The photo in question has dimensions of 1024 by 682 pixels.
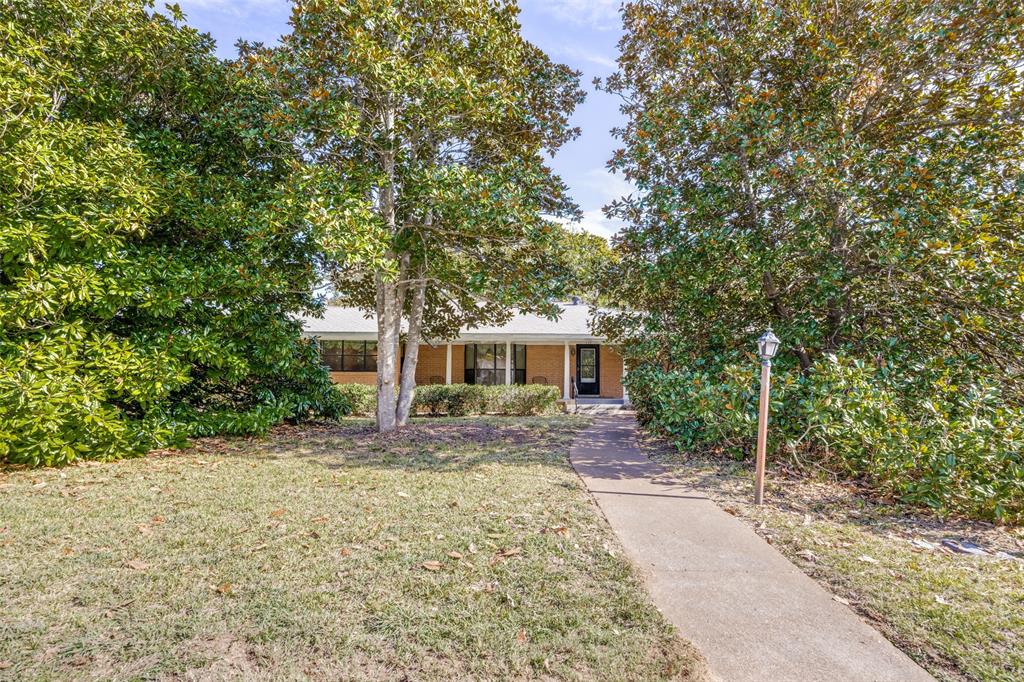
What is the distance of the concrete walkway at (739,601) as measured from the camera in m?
2.64

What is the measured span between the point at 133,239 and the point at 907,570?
10302 millimetres

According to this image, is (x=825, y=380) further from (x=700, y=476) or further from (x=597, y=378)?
(x=597, y=378)

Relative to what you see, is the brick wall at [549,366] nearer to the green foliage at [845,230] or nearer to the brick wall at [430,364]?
the brick wall at [430,364]

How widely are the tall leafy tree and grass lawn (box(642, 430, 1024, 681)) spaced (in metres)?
2.70

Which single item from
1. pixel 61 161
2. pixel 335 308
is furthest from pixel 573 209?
pixel 335 308

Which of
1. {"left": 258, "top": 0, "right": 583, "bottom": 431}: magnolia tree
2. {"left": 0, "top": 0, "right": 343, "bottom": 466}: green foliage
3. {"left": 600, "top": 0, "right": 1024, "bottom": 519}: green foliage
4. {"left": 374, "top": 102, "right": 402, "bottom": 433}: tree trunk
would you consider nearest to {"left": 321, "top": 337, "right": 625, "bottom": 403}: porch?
{"left": 258, "top": 0, "right": 583, "bottom": 431}: magnolia tree

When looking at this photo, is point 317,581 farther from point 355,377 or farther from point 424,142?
point 355,377

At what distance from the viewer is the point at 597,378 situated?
804 inches

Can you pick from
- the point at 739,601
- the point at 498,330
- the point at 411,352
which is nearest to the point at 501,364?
the point at 498,330

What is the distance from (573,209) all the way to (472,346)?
36.1 feet

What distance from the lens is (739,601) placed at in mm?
3314

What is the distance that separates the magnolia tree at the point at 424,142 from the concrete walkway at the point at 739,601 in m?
4.92

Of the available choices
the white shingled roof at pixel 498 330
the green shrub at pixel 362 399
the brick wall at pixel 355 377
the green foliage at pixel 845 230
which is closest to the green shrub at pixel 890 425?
the green foliage at pixel 845 230

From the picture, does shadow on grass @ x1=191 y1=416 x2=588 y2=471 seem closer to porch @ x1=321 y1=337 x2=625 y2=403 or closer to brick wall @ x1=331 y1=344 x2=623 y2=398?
porch @ x1=321 y1=337 x2=625 y2=403
